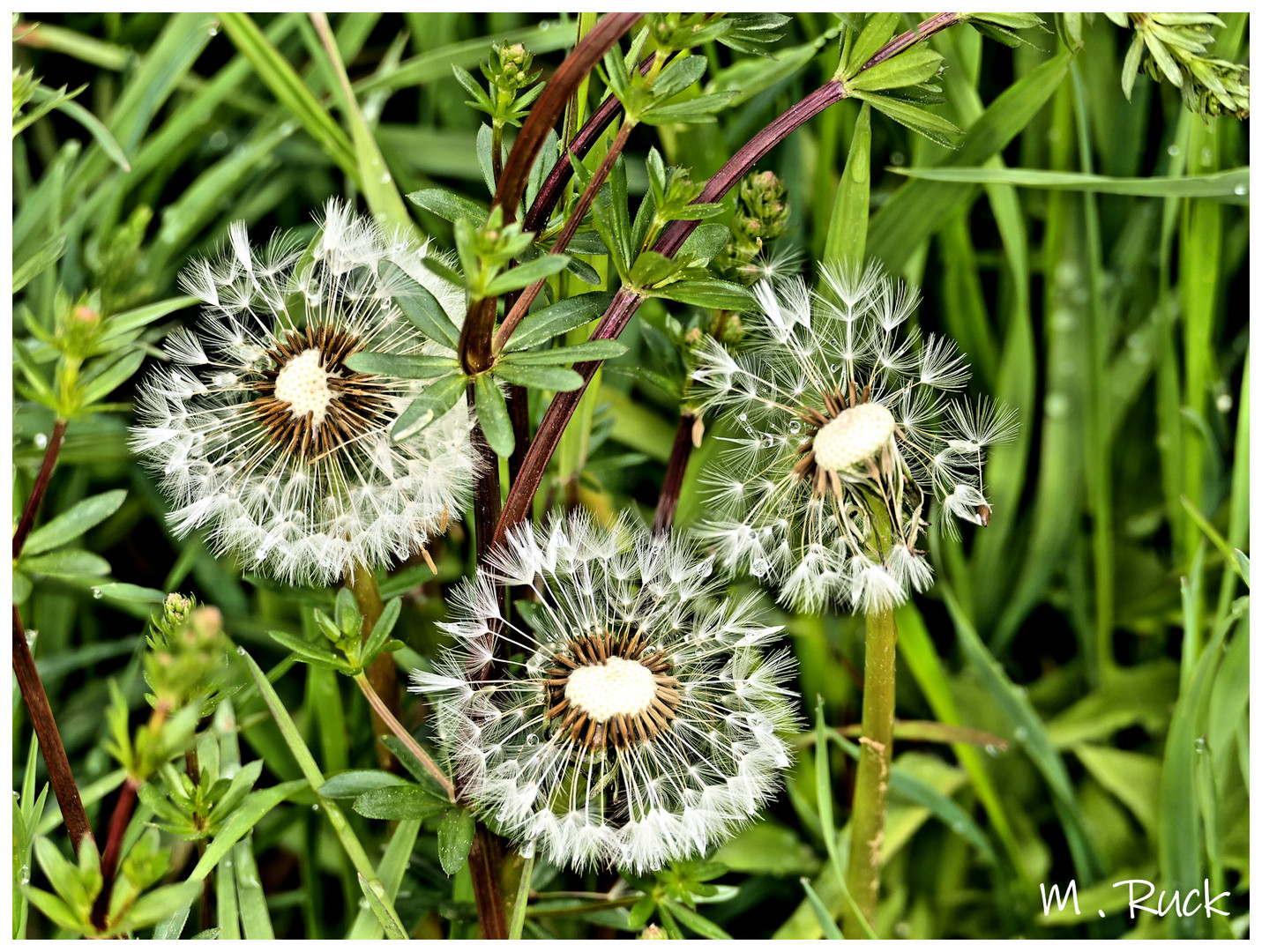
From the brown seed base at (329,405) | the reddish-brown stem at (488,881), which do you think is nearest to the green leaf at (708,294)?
the brown seed base at (329,405)

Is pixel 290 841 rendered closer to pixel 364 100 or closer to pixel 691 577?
pixel 691 577

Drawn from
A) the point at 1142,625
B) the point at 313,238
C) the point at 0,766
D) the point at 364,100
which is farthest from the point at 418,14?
the point at 1142,625

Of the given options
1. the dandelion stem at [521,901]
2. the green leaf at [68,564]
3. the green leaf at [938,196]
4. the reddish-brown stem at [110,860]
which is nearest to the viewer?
the reddish-brown stem at [110,860]

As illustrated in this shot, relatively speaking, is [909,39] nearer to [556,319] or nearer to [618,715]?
[556,319]

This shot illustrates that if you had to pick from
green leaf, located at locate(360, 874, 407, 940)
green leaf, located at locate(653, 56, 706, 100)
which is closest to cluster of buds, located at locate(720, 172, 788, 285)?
green leaf, located at locate(653, 56, 706, 100)

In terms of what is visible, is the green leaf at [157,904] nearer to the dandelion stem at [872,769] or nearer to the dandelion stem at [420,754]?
the dandelion stem at [420,754]

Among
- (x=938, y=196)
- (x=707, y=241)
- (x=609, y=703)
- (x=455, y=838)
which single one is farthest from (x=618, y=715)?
(x=938, y=196)
